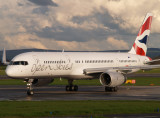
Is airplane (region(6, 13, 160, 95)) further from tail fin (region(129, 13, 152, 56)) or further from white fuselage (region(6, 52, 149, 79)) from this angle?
tail fin (region(129, 13, 152, 56))

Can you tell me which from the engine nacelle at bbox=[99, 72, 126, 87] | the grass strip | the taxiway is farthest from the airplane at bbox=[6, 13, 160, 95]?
the grass strip

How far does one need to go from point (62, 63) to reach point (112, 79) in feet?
21.6

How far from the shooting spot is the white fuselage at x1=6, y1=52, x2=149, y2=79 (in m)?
→ 42.0

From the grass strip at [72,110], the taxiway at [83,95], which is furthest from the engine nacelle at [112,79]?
the grass strip at [72,110]

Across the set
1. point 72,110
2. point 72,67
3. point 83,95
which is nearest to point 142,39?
point 72,67

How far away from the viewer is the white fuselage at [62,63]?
41969mm

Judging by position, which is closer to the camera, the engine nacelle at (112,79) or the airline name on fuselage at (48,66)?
the airline name on fuselage at (48,66)

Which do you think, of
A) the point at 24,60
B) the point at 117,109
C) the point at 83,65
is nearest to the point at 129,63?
the point at 83,65

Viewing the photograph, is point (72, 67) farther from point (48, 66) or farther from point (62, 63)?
point (48, 66)

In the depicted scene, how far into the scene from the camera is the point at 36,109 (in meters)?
27.0

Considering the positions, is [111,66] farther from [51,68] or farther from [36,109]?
[36,109]

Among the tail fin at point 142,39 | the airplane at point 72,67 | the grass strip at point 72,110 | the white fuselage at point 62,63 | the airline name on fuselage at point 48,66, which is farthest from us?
the tail fin at point 142,39

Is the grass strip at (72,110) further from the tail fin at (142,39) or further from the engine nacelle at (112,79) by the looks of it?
the tail fin at (142,39)

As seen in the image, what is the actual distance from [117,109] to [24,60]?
59.9ft
